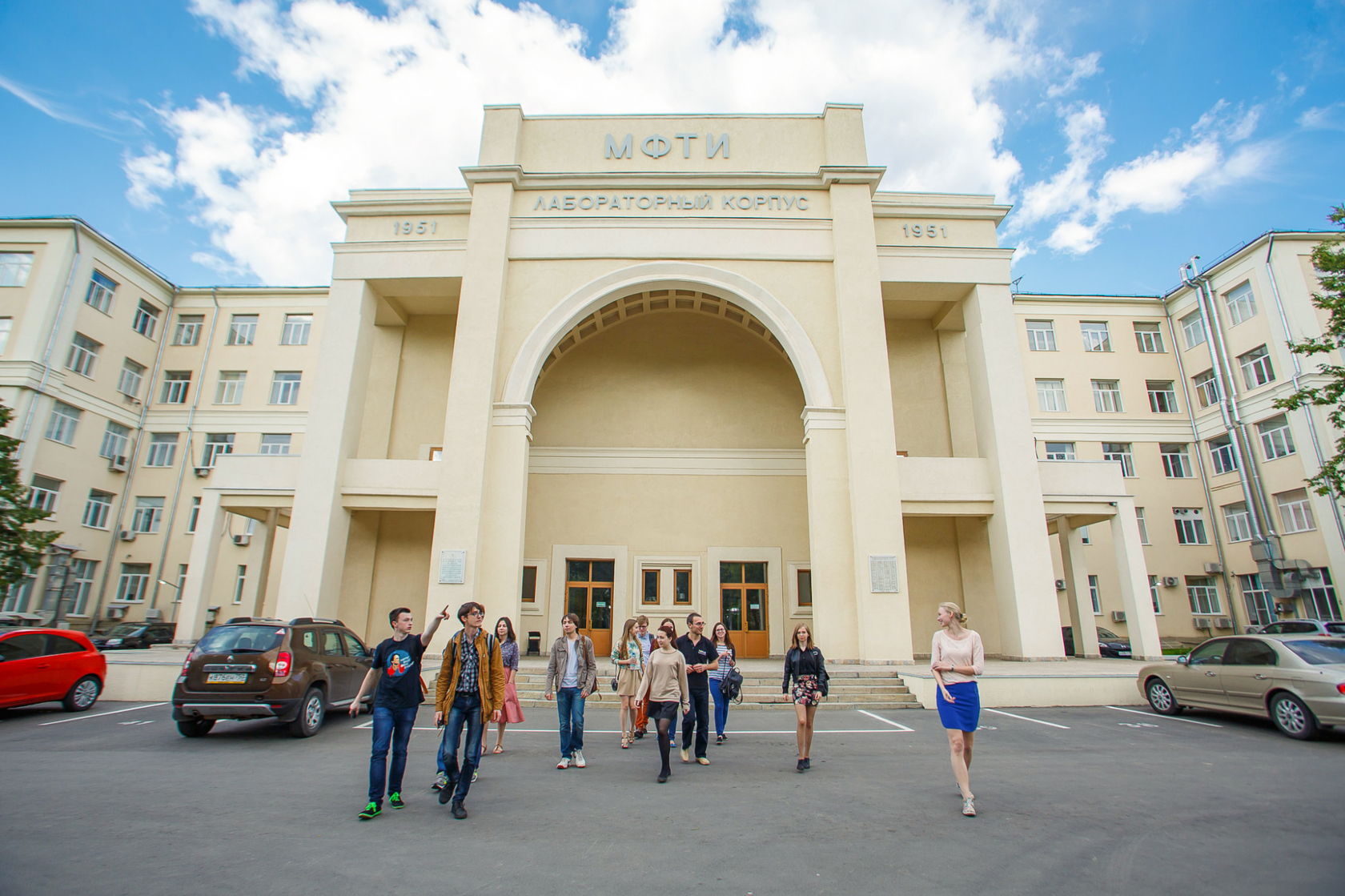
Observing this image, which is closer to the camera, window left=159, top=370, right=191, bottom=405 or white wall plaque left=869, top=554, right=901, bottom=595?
white wall plaque left=869, top=554, right=901, bottom=595

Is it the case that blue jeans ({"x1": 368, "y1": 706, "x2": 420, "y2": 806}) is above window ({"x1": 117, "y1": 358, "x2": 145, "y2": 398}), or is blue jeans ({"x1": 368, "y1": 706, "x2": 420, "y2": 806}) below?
below

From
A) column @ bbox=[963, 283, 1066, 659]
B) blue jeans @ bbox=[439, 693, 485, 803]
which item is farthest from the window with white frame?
blue jeans @ bbox=[439, 693, 485, 803]

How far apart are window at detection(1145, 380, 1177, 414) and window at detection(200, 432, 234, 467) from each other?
40580 mm

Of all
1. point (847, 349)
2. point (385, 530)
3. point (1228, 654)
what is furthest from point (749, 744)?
point (385, 530)

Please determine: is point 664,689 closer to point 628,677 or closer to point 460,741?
point 628,677

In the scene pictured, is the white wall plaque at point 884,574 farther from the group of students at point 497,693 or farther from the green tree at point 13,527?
the green tree at point 13,527

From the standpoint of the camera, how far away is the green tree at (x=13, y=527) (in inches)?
675

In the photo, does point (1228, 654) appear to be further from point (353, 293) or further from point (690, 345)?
point (353, 293)

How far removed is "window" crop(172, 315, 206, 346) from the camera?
29.6m

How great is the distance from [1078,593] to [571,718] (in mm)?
17033

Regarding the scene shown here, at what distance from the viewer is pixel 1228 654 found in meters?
9.73

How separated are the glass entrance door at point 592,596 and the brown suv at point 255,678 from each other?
1079 centimetres

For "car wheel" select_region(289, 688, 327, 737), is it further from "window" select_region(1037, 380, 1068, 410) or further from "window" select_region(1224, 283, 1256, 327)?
"window" select_region(1224, 283, 1256, 327)

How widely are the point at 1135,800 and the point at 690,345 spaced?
1753 cm
